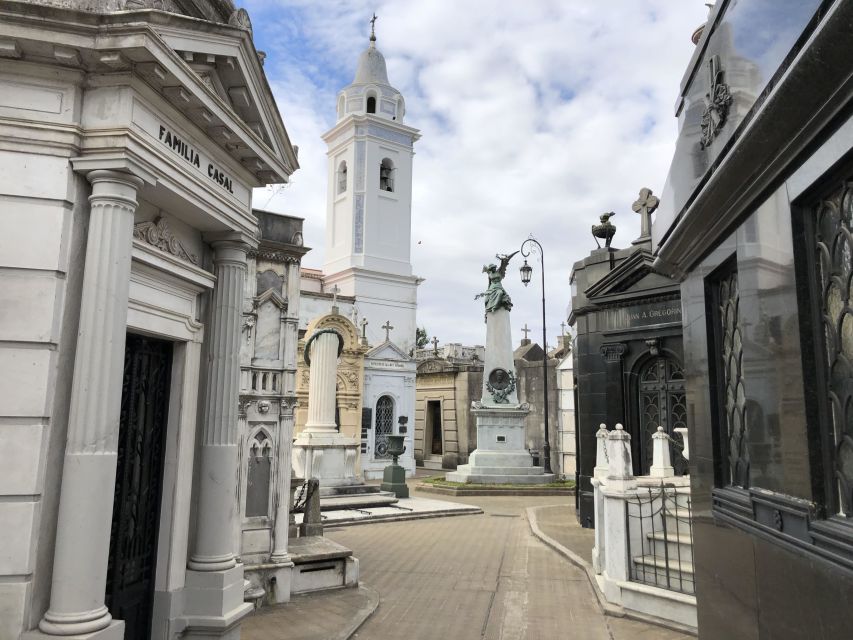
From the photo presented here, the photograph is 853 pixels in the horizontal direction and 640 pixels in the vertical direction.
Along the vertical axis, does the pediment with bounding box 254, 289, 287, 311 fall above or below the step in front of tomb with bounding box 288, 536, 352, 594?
above

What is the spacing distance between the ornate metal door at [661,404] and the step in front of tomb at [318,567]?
20.5 ft

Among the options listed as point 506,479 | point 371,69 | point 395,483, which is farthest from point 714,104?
point 371,69

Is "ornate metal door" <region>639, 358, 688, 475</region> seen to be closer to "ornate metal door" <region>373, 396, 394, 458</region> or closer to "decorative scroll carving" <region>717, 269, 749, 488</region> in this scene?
"decorative scroll carving" <region>717, 269, 749, 488</region>

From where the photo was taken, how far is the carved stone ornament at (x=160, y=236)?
187 inches

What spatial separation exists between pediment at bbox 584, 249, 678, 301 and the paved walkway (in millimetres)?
4708

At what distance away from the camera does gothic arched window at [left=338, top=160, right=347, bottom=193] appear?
32875mm

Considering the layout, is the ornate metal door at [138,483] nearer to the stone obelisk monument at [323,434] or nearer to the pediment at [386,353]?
the stone obelisk monument at [323,434]

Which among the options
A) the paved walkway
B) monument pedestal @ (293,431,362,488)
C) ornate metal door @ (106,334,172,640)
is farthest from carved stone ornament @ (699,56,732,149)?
monument pedestal @ (293,431,362,488)

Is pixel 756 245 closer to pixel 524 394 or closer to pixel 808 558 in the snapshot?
pixel 808 558

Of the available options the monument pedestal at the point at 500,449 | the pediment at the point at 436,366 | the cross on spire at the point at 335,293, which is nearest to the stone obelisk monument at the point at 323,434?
the monument pedestal at the point at 500,449

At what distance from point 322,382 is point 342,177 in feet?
63.1

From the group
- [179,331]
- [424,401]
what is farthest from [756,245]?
[424,401]

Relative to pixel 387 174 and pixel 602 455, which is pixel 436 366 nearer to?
pixel 387 174

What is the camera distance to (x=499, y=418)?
2091 centimetres
